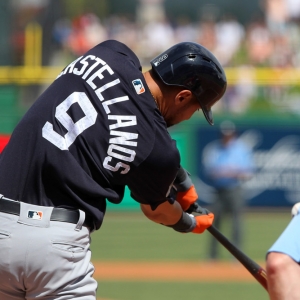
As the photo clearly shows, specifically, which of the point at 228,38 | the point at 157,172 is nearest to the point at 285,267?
the point at 157,172

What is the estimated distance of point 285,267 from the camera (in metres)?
2.76

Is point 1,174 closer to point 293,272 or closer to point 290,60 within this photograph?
point 293,272

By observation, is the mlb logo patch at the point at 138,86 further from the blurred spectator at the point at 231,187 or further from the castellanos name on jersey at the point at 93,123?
the blurred spectator at the point at 231,187

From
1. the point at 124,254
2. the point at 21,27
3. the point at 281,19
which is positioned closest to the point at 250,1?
the point at 281,19

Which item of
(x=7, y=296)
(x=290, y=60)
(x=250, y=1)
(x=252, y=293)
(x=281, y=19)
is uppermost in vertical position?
(x=250, y=1)

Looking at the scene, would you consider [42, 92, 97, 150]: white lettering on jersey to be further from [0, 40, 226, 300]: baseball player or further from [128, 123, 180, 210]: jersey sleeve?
[128, 123, 180, 210]: jersey sleeve

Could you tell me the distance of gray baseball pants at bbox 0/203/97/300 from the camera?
3.33 meters

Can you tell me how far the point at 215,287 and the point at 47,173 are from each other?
616cm

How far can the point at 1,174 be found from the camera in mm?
3438

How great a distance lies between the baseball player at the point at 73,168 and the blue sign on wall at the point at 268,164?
12609 millimetres

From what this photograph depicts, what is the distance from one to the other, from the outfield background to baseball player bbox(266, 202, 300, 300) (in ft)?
28.3

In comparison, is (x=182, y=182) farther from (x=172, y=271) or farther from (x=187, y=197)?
(x=172, y=271)

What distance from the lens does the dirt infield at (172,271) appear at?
9734 mm

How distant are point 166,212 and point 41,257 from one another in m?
0.96
